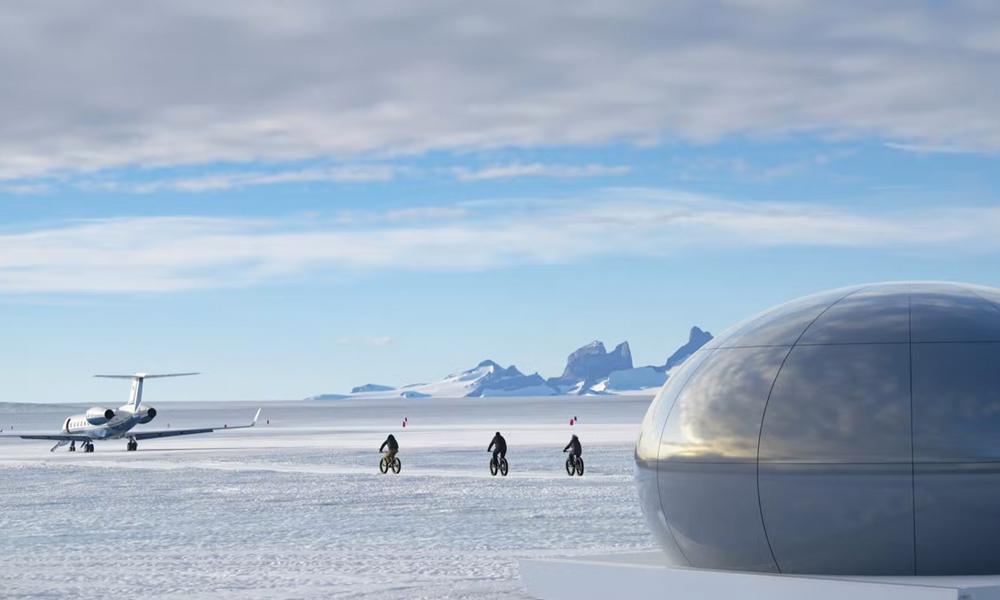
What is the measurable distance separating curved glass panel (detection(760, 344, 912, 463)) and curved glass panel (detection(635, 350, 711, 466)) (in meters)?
1.22

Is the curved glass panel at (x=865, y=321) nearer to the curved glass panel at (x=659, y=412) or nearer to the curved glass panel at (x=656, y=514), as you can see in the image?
the curved glass panel at (x=659, y=412)

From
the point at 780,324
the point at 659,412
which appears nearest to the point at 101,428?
the point at 659,412

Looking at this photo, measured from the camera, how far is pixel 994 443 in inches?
404

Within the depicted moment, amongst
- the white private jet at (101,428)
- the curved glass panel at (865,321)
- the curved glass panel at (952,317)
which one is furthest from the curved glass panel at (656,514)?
the white private jet at (101,428)

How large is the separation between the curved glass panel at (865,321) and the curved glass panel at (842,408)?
0.41 feet

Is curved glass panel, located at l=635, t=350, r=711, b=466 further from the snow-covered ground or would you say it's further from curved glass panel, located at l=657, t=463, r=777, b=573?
the snow-covered ground

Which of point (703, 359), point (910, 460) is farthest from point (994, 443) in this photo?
point (703, 359)

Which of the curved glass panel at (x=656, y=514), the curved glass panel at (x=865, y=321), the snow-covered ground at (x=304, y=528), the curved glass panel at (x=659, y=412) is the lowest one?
the snow-covered ground at (x=304, y=528)

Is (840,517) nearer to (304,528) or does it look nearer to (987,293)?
(987,293)

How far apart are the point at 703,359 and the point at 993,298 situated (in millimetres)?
2561

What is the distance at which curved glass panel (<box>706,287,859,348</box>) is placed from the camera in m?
11.7

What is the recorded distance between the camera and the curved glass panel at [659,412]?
12008 mm

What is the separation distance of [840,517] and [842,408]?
853 mm

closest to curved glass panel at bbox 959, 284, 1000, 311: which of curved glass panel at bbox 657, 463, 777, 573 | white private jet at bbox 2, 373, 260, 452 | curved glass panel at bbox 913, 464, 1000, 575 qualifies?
curved glass panel at bbox 913, 464, 1000, 575
